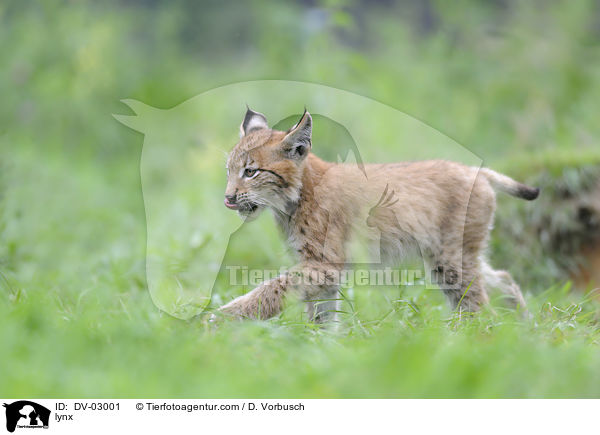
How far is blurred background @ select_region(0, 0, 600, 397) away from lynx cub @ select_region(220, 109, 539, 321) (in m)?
0.61

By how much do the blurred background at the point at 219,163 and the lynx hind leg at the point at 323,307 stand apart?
53cm

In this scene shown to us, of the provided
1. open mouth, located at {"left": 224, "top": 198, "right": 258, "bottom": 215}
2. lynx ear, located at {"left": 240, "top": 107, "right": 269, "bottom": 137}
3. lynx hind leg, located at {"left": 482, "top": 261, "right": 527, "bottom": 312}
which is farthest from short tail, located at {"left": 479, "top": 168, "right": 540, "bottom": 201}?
open mouth, located at {"left": 224, "top": 198, "right": 258, "bottom": 215}

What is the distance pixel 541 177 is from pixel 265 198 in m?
3.55

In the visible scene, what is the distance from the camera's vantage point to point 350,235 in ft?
16.2

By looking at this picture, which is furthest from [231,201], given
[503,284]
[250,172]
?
[503,284]

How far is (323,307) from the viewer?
16.6 ft

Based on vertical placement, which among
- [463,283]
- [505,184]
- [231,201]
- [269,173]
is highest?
[505,184]

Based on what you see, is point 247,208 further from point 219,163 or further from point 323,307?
point 219,163

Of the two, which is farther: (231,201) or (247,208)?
(247,208)

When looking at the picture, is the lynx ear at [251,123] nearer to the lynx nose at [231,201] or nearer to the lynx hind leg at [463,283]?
the lynx nose at [231,201]
